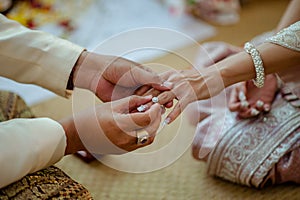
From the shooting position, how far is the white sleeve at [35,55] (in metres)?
1.22

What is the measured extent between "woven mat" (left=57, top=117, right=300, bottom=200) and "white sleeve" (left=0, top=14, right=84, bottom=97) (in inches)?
12.5

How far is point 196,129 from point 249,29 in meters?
0.96

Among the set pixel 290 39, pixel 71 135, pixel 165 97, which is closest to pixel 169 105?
pixel 165 97

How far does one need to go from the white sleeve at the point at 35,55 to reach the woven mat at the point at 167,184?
32 centimetres

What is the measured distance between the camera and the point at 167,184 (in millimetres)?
1434

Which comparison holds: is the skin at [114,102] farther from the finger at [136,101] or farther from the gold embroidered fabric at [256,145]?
the gold embroidered fabric at [256,145]

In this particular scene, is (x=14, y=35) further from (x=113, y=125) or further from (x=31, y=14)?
(x=31, y=14)

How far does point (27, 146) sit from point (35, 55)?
32 centimetres

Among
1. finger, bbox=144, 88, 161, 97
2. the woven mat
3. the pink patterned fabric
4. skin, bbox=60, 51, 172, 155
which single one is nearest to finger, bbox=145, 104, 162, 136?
skin, bbox=60, 51, 172, 155

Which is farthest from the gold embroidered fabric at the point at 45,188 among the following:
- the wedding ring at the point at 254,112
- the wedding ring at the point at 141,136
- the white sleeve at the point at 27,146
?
the wedding ring at the point at 254,112

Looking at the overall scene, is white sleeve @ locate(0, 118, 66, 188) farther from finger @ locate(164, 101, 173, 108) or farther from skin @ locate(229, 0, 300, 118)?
skin @ locate(229, 0, 300, 118)

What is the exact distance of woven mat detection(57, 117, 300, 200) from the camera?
1.38 metres

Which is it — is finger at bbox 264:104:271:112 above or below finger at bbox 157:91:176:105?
below

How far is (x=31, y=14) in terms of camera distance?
2291 millimetres
